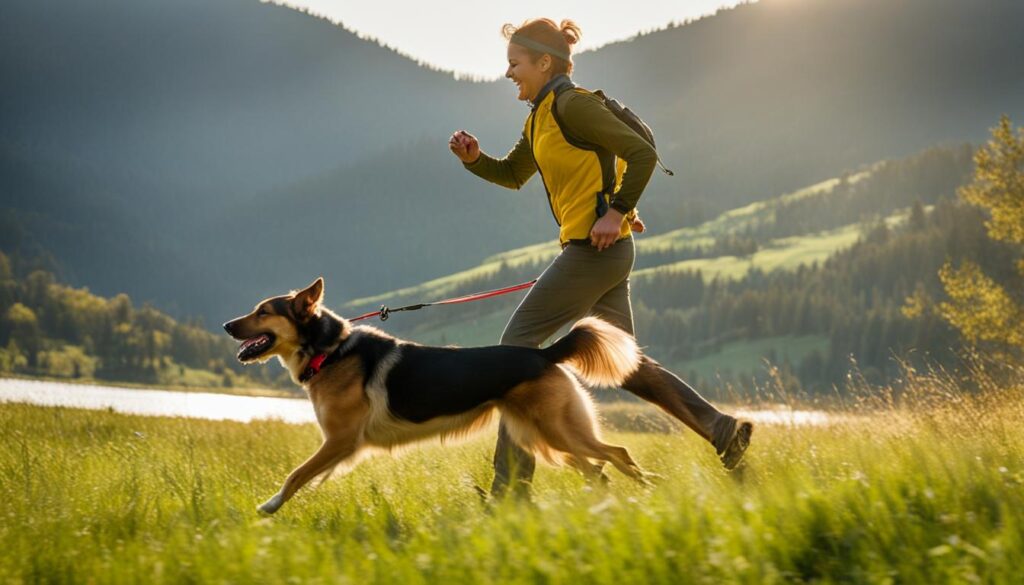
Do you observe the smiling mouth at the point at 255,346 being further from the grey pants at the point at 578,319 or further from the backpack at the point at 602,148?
the backpack at the point at 602,148

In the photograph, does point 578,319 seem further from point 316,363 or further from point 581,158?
point 316,363

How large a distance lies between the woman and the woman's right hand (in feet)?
→ 2.35

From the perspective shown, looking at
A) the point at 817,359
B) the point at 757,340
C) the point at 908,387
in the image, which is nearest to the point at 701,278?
the point at 757,340

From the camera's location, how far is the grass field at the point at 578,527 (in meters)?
3.64

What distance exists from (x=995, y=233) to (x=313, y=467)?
35138 millimetres

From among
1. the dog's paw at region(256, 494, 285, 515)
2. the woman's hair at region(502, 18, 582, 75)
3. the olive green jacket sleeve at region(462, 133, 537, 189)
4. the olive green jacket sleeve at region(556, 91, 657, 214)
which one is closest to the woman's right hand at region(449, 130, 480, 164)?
the olive green jacket sleeve at region(462, 133, 537, 189)

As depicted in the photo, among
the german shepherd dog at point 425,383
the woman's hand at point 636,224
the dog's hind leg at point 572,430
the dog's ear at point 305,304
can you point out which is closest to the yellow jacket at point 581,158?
the woman's hand at point 636,224

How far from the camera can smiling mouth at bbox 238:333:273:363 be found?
22.0ft

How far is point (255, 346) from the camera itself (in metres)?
6.73

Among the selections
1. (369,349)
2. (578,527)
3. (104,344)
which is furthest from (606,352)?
(104,344)

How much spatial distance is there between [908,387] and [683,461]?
3.88 m

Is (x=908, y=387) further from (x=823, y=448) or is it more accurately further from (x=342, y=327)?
(x=342, y=327)

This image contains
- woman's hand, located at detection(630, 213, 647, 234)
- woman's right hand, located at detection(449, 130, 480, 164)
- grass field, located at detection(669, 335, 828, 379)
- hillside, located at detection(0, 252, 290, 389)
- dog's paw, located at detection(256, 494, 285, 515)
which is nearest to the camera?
dog's paw, located at detection(256, 494, 285, 515)

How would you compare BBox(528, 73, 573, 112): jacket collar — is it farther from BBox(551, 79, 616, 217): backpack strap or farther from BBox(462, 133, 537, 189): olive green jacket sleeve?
BBox(462, 133, 537, 189): olive green jacket sleeve
